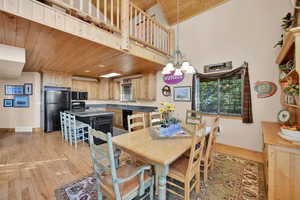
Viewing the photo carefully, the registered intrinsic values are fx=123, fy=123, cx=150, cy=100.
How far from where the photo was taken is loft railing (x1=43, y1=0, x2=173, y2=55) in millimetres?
2080

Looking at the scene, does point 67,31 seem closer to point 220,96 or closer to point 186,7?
point 186,7

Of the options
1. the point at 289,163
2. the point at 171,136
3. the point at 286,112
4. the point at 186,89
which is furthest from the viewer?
the point at 186,89

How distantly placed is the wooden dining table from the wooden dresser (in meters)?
0.95

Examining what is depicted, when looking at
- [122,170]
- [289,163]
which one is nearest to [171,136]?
[122,170]

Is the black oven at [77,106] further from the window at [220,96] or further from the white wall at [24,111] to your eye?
the window at [220,96]

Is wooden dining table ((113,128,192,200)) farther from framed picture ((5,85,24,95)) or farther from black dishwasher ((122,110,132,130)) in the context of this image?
framed picture ((5,85,24,95))

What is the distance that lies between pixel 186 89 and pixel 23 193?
13.3 feet

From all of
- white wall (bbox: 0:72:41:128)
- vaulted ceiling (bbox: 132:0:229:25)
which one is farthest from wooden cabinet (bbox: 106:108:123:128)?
vaulted ceiling (bbox: 132:0:229:25)

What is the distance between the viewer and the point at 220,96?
3.42m

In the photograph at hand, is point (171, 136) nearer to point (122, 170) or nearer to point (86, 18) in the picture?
point (122, 170)

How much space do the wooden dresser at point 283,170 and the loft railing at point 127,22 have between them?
9.44 ft

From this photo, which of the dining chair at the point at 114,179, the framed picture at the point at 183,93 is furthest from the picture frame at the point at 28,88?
the framed picture at the point at 183,93

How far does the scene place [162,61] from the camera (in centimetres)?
373

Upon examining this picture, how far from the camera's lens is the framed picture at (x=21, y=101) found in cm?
475
